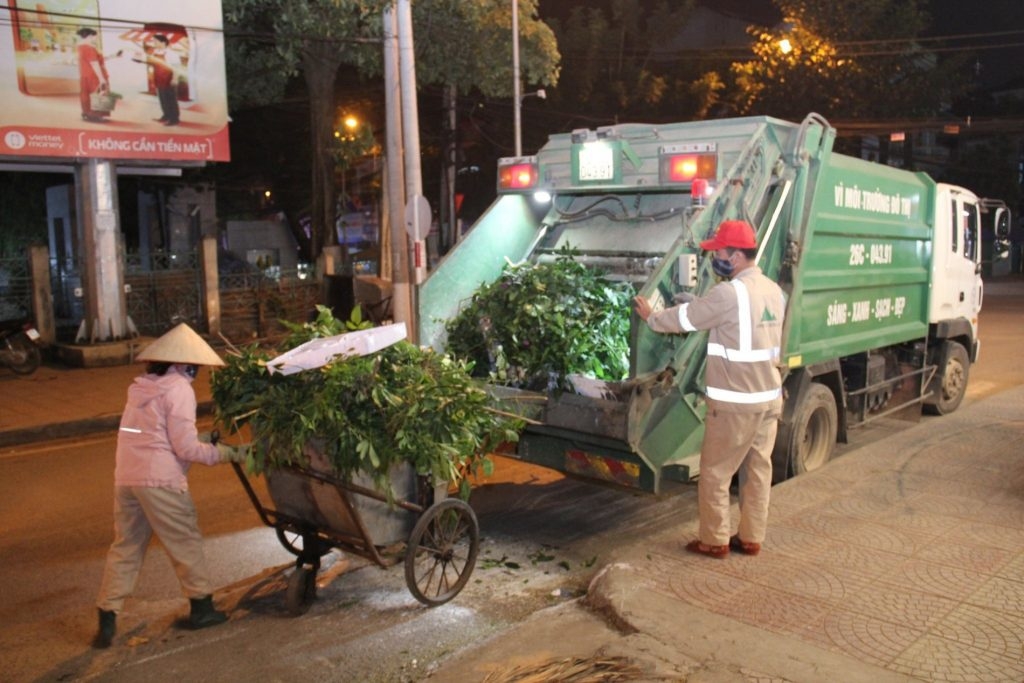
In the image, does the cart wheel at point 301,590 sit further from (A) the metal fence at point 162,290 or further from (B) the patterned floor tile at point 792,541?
(A) the metal fence at point 162,290

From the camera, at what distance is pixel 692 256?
5215 mm

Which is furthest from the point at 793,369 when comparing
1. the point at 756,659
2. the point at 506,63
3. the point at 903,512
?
the point at 506,63

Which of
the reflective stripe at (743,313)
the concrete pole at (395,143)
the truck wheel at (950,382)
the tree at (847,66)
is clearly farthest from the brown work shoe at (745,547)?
the tree at (847,66)

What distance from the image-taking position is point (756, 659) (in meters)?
3.75

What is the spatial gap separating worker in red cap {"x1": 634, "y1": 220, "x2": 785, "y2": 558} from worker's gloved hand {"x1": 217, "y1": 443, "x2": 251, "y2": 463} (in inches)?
85.2

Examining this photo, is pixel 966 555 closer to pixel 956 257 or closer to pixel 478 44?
pixel 956 257

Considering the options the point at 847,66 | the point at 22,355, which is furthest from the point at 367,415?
the point at 847,66

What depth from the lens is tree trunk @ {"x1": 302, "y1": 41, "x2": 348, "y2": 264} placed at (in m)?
16.3

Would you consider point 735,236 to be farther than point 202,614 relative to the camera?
Yes

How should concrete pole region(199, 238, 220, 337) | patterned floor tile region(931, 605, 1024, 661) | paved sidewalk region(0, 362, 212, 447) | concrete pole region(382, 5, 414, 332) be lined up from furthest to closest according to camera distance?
concrete pole region(199, 238, 220, 337), concrete pole region(382, 5, 414, 332), paved sidewalk region(0, 362, 212, 447), patterned floor tile region(931, 605, 1024, 661)

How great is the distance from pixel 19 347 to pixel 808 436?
412 inches

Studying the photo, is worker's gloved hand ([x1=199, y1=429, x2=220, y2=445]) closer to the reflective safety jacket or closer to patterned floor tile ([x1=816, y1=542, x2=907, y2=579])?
the reflective safety jacket

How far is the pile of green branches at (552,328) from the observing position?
548cm

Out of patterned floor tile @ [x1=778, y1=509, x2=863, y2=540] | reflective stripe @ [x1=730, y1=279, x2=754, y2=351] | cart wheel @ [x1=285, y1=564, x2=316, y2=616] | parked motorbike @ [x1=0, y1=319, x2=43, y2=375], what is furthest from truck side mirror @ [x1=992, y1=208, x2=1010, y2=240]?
parked motorbike @ [x1=0, y1=319, x2=43, y2=375]
